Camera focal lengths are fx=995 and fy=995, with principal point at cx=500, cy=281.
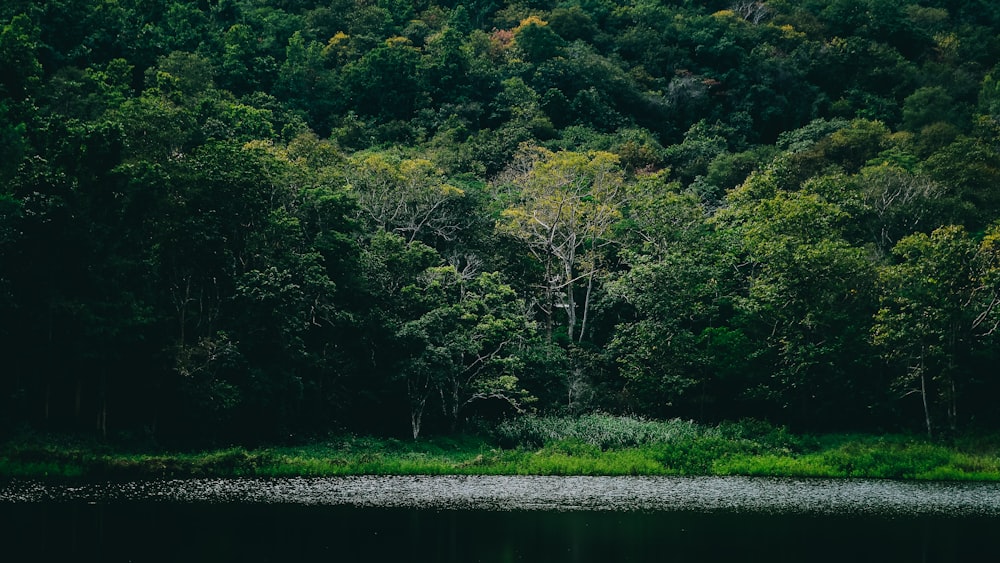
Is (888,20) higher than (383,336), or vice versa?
(888,20)

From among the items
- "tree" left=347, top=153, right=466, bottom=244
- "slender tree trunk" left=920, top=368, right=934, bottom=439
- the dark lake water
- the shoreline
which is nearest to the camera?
the dark lake water

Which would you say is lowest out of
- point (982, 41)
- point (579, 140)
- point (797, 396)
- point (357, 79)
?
point (797, 396)

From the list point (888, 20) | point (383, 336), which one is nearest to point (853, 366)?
point (383, 336)

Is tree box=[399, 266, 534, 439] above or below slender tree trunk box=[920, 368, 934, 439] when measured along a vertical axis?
above

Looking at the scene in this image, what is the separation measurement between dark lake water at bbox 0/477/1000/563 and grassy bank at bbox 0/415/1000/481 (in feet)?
6.00

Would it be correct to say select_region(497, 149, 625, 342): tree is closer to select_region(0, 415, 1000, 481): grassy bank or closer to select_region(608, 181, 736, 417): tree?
select_region(608, 181, 736, 417): tree

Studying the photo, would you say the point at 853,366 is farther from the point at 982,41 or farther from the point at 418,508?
the point at 982,41

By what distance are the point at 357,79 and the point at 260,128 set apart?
2016 centimetres

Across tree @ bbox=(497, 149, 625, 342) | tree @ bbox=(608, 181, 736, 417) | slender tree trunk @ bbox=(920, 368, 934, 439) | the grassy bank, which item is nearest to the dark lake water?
the grassy bank

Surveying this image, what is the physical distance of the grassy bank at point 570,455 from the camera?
31094 mm

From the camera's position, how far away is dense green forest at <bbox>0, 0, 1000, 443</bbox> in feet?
113

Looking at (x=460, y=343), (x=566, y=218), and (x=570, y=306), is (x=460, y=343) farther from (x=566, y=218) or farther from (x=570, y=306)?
(x=566, y=218)

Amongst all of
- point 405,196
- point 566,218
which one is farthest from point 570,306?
point 405,196

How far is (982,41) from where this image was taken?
82.6 m
